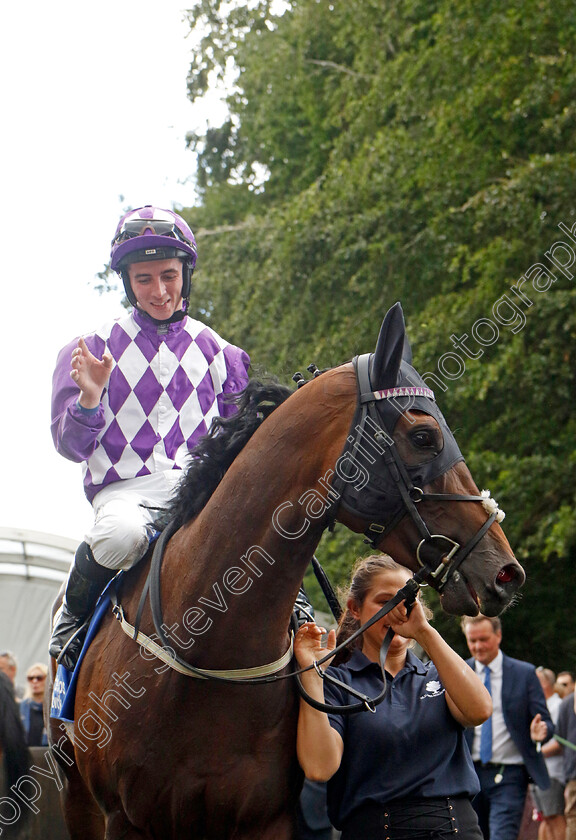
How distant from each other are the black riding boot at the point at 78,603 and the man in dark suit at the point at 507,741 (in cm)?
371

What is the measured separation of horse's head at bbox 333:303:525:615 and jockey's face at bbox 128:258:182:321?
1.28 metres

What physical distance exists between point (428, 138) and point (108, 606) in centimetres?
945

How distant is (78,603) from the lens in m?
3.95

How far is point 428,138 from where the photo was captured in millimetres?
11984

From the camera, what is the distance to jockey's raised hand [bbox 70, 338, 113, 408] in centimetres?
368

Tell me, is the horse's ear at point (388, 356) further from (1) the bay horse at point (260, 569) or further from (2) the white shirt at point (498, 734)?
(2) the white shirt at point (498, 734)

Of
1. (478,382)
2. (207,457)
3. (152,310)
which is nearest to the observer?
(207,457)

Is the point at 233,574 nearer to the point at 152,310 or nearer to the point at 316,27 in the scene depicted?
the point at 152,310

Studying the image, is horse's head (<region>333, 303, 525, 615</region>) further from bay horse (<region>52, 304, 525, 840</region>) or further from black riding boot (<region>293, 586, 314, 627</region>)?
black riding boot (<region>293, 586, 314, 627</region>)

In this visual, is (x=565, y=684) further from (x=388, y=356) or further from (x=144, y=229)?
(x=388, y=356)

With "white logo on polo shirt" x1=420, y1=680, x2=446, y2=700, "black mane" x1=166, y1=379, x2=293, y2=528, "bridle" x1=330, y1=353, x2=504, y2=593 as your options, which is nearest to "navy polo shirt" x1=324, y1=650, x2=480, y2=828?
"white logo on polo shirt" x1=420, y1=680, x2=446, y2=700

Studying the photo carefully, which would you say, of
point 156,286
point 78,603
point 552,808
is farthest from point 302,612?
point 552,808

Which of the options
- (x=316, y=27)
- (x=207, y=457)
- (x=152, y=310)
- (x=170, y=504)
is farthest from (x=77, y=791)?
(x=316, y=27)

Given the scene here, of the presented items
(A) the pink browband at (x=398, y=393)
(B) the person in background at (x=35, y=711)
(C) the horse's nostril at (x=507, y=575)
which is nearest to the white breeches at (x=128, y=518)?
(A) the pink browband at (x=398, y=393)
